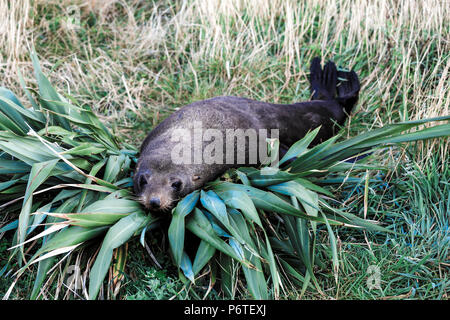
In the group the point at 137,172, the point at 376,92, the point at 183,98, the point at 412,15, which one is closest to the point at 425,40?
the point at 412,15

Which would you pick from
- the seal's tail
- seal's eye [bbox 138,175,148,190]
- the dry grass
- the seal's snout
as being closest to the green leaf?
the seal's snout

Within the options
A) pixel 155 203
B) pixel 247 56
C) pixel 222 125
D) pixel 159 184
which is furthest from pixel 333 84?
pixel 155 203

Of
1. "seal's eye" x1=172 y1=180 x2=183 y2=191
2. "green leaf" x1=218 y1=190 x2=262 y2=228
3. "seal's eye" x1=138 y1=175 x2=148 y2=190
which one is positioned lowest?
"seal's eye" x1=172 y1=180 x2=183 y2=191

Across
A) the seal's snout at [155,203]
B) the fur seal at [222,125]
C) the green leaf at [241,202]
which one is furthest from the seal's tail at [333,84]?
the seal's snout at [155,203]

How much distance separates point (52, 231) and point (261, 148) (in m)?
1.85

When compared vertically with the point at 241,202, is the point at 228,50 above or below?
above

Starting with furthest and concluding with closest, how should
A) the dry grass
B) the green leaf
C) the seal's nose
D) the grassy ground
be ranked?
the dry grass
the grassy ground
the seal's nose
the green leaf

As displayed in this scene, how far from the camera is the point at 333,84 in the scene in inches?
208

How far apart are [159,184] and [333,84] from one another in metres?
2.56

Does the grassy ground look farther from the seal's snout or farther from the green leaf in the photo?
the seal's snout

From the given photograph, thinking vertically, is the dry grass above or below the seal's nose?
above

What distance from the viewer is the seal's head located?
3.34 metres

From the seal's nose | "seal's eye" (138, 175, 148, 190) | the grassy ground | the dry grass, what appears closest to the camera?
the seal's nose

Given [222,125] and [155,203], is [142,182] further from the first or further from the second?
[222,125]
